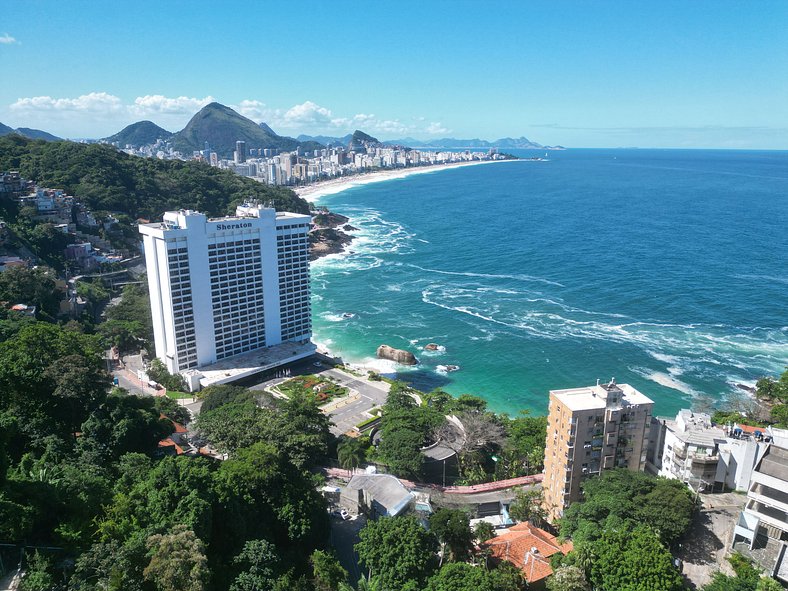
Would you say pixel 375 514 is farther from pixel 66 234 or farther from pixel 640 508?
pixel 66 234

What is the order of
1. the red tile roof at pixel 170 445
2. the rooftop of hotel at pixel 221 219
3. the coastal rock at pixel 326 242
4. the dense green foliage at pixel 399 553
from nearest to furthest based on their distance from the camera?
the dense green foliage at pixel 399 553 → the red tile roof at pixel 170 445 → the rooftop of hotel at pixel 221 219 → the coastal rock at pixel 326 242

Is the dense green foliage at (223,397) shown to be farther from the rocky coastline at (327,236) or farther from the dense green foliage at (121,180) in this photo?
the dense green foliage at (121,180)

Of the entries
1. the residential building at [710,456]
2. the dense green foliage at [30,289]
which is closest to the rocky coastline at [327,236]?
the dense green foliage at [30,289]

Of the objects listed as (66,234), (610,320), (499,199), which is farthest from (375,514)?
(499,199)

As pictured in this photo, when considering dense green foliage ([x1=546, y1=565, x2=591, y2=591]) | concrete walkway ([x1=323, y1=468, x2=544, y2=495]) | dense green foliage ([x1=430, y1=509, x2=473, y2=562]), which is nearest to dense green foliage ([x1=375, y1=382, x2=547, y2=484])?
concrete walkway ([x1=323, y1=468, x2=544, y2=495])

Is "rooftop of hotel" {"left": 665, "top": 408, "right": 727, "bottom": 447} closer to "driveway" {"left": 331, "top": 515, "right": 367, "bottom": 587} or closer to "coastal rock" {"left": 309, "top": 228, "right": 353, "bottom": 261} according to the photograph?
"driveway" {"left": 331, "top": 515, "right": 367, "bottom": 587}
